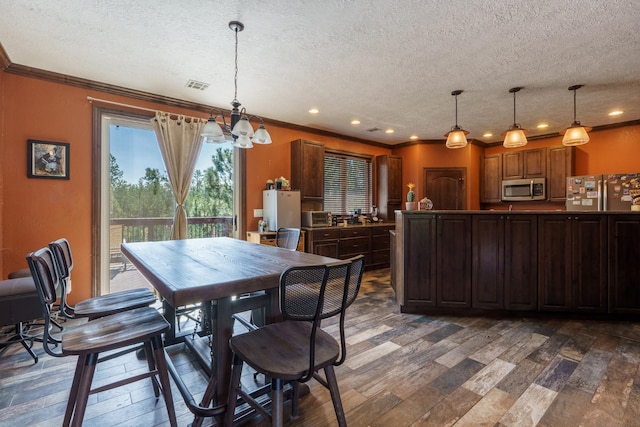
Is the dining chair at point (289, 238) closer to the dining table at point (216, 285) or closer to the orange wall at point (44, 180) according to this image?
the dining table at point (216, 285)

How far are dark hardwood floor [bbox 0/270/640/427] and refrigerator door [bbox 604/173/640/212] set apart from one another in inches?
95.1

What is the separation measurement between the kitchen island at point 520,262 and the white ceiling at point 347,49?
1542mm

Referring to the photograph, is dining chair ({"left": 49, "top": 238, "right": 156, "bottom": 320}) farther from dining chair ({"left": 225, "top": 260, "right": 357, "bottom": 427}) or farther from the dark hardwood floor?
dining chair ({"left": 225, "top": 260, "right": 357, "bottom": 427})

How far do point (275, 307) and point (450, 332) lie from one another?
1967 mm

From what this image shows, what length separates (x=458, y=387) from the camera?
1.95 meters

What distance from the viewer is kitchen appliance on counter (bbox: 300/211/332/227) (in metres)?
5.01

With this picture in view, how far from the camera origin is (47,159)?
3.16 metres

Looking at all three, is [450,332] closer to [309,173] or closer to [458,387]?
[458,387]

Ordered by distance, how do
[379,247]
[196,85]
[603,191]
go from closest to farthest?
[196,85], [603,191], [379,247]

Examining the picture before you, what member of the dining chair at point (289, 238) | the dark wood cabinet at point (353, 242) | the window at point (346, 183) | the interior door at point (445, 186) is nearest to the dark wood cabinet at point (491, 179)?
the interior door at point (445, 186)

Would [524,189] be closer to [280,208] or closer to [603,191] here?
[603,191]

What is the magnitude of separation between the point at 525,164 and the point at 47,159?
24.6ft

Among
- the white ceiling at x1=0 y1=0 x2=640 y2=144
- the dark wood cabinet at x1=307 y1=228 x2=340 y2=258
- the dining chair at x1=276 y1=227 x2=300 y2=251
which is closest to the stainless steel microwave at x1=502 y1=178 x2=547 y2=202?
the white ceiling at x1=0 y1=0 x2=640 y2=144

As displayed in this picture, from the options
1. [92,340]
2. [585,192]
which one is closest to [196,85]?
[92,340]
